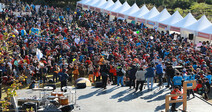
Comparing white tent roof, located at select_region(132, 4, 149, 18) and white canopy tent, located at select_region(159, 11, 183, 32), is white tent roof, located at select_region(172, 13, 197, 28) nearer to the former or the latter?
white canopy tent, located at select_region(159, 11, 183, 32)

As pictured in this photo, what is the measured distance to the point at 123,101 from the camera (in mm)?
12469

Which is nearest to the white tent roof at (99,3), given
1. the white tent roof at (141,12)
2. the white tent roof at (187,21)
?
the white tent roof at (141,12)

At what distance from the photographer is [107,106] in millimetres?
11883

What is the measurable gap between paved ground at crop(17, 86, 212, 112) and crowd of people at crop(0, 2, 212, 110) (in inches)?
20.3

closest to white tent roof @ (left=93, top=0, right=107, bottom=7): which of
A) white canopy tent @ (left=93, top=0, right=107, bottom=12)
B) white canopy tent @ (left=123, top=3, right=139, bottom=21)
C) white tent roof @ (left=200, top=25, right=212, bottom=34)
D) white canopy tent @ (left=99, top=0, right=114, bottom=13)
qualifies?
white canopy tent @ (left=93, top=0, right=107, bottom=12)

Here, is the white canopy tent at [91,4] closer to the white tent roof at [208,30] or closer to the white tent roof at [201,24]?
the white tent roof at [201,24]

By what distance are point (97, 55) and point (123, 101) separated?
21.0 feet

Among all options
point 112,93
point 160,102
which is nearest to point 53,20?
point 112,93

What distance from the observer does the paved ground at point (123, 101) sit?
→ 1162 centimetres

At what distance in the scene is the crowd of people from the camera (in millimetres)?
14117

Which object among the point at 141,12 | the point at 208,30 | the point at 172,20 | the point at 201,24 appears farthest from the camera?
the point at 141,12

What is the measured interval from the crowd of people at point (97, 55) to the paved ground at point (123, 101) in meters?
0.52

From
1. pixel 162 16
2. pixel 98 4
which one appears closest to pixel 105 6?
pixel 98 4

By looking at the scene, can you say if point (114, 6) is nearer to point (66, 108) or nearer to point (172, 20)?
point (172, 20)
